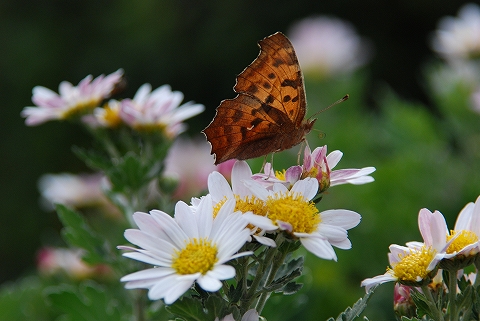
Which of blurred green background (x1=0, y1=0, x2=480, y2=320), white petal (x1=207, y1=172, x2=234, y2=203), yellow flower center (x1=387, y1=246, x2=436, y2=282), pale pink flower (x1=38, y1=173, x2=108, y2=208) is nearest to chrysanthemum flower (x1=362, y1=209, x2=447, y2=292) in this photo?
yellow flower center (x1=387, y1=246, x2=436, y2=282)

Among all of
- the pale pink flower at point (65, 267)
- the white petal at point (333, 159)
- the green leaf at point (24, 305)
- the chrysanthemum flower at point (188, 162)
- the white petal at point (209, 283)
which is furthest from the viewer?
the chrysanthemum flower at point (188, 162)

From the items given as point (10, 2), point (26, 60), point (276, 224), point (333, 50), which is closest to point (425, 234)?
point (276, 224)

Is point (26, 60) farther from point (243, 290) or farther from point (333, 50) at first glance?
point (243, 290)

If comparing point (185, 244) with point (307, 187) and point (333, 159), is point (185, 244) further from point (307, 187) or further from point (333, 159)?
point (333, 159)

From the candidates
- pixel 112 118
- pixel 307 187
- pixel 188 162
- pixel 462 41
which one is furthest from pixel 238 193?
pixel 462 41

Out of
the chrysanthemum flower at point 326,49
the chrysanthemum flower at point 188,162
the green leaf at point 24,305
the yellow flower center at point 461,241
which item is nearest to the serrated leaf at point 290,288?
the yellow flower center at point 461,241

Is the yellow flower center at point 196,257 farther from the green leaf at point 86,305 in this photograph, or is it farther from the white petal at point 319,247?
the green leaf at point 86,305
